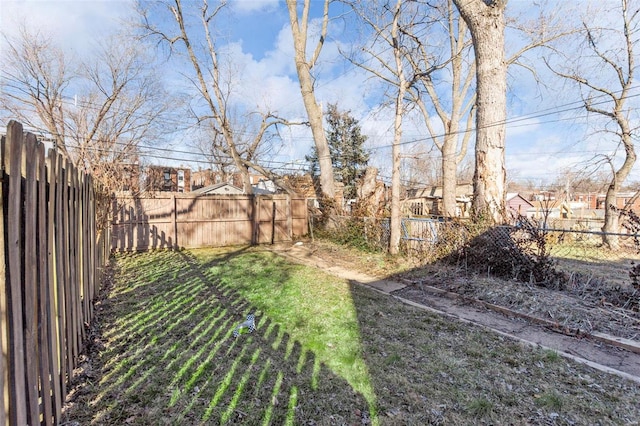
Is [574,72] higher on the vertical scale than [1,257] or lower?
higher

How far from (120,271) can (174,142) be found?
16445mm

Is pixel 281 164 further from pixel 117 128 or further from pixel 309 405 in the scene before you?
pixel 309 405

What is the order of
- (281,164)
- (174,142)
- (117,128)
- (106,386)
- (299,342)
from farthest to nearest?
1. (281,164)
2. (174,142)
3. (117,128)
4. (299,342)
5. (106,386)

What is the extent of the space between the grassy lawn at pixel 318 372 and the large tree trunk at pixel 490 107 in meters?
3.49

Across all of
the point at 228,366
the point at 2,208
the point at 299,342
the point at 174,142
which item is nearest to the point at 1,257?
the point at 2,208

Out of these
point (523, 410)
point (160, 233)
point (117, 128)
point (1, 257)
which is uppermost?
point (117, 128)

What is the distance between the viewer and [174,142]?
2059 centimetres

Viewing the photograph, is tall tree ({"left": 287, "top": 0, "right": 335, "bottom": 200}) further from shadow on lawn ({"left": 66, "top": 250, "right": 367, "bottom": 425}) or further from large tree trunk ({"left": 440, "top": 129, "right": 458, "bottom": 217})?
shadow on lawn ({"left": 66, "top": 250, "right": 367, "bottom": 425})

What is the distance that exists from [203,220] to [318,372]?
8.41m

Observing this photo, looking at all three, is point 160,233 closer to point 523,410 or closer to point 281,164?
point 523,410

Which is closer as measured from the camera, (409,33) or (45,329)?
(45,329)

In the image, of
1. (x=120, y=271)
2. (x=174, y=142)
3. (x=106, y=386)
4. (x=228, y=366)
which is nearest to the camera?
(x=106, y=386)

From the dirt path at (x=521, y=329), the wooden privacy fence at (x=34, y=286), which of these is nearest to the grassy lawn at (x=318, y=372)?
the dirt path at (x=521, y=329)

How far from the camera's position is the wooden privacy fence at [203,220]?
29.3 ft
